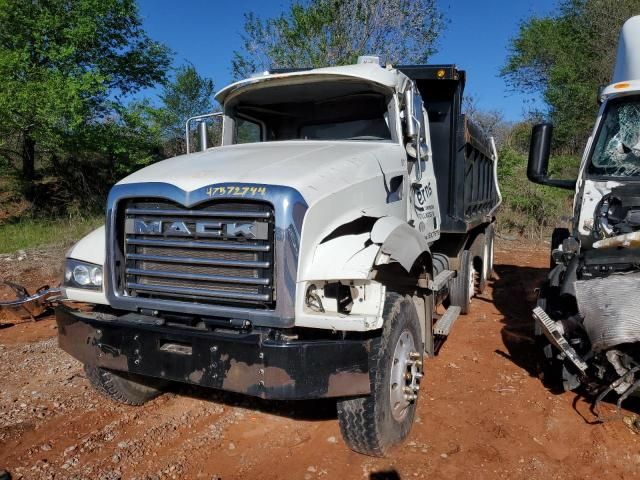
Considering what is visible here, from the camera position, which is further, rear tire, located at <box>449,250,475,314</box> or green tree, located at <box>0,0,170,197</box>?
green tree, located at <box>0,0,170,197</box>

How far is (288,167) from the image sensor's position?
3.29m

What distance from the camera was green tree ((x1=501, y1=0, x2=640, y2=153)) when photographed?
2164 cm

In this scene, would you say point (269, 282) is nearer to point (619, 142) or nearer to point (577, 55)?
point (619, 142)

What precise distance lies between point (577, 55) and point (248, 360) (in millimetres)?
26023

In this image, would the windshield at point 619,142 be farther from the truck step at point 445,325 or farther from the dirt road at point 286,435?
→ the dirt road at point 286,435

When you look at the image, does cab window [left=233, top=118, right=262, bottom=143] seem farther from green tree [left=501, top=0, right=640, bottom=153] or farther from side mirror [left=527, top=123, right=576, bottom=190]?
green tree [left=501, top=0, right=640, bottom=153]

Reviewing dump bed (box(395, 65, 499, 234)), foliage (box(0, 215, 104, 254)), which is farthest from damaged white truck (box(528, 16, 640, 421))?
foliage (box(0, 215, 104, 254))

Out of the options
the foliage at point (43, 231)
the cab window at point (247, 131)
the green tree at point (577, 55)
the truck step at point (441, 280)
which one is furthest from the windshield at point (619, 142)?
the green tree at point (577, 55)

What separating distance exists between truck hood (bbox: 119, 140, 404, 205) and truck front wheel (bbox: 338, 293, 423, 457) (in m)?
0.90

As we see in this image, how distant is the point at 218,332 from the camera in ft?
9.84

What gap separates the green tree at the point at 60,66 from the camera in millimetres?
11188

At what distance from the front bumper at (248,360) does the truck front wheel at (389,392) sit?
23 cm

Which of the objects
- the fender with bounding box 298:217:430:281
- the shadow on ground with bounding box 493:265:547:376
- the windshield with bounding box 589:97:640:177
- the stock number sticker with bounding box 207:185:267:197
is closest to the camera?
the fender with bounding box 298:217:430:281

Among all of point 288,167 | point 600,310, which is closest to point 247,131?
point 288,167
